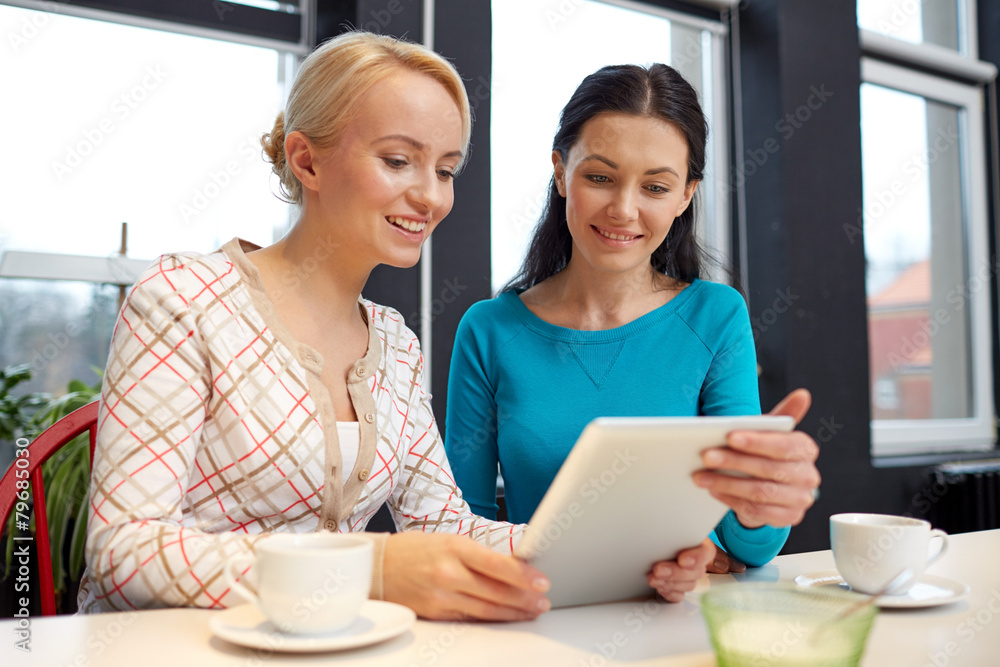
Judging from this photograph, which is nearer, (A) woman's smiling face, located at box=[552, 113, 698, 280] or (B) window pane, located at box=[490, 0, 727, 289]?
(A) woman's smiling face, located at box=[552, 113, 698, 280]

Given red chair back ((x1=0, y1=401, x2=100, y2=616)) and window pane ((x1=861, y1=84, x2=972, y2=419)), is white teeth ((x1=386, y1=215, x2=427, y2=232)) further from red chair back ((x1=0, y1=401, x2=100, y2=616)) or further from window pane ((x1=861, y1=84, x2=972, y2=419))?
window pane ((x1=861, y1=84, x2=972, y2=419))

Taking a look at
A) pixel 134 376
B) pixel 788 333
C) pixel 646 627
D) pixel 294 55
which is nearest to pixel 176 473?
pixel 134 376

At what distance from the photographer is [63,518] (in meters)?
1.92

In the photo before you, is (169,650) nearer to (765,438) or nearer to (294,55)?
(765,438)

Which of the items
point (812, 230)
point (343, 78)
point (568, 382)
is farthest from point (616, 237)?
point (812, 230)

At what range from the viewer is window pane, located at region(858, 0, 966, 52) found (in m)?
3.64

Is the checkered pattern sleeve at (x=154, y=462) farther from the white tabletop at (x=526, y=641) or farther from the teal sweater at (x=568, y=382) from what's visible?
the teal sweater at (x=568, y=382)

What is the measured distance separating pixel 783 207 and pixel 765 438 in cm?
250

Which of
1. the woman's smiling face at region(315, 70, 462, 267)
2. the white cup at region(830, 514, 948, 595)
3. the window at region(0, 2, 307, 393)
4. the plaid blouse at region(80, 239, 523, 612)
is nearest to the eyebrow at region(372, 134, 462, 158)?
the woman's smiling face at region(315, 70, 462, 267)

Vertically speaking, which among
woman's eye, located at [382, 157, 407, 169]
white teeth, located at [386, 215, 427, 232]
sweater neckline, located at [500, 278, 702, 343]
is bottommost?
sweater neckline, located at [500, 278, 702, 343]

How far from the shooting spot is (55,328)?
7.13 ft

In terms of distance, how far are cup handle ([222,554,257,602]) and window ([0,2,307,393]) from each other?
155cm

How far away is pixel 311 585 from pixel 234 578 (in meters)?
0.18

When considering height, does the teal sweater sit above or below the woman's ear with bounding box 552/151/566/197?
below
